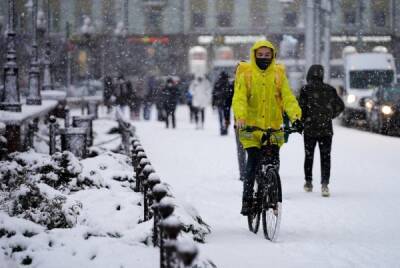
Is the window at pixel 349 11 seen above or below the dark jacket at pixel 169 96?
above

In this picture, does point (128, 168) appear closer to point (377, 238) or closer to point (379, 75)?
point (377, 238)

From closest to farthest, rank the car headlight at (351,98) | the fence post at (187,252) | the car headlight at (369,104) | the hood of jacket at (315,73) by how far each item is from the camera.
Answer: the fence post at (187,252), the hood of jacket at (315,73), the car headlight at (369,104), the car headlight at (351,98)

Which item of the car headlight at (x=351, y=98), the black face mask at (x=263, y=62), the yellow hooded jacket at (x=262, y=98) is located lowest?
the car headlight at (x=351, y=98)

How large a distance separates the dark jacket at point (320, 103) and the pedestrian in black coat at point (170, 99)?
16300 mm

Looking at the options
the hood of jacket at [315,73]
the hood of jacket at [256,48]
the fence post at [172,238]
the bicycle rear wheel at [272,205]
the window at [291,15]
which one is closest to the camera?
the fence post at [172,238]

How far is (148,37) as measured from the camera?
65.7 metres

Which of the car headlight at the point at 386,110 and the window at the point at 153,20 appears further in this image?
the window at the point at 153,20

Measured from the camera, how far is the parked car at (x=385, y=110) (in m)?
24.2

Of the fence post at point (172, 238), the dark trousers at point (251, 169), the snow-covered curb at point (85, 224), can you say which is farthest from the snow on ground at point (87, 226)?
the fence post at point (172, 238)

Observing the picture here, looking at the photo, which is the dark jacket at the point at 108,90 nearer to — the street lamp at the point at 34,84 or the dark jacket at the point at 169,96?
the dark jacket at the point at 169,96

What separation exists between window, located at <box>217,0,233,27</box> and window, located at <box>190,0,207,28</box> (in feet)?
3.70

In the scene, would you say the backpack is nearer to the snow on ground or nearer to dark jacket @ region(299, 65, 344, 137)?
the snow on ground

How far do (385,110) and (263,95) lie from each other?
56.2ft

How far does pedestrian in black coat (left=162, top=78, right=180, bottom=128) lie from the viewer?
1074 inches
